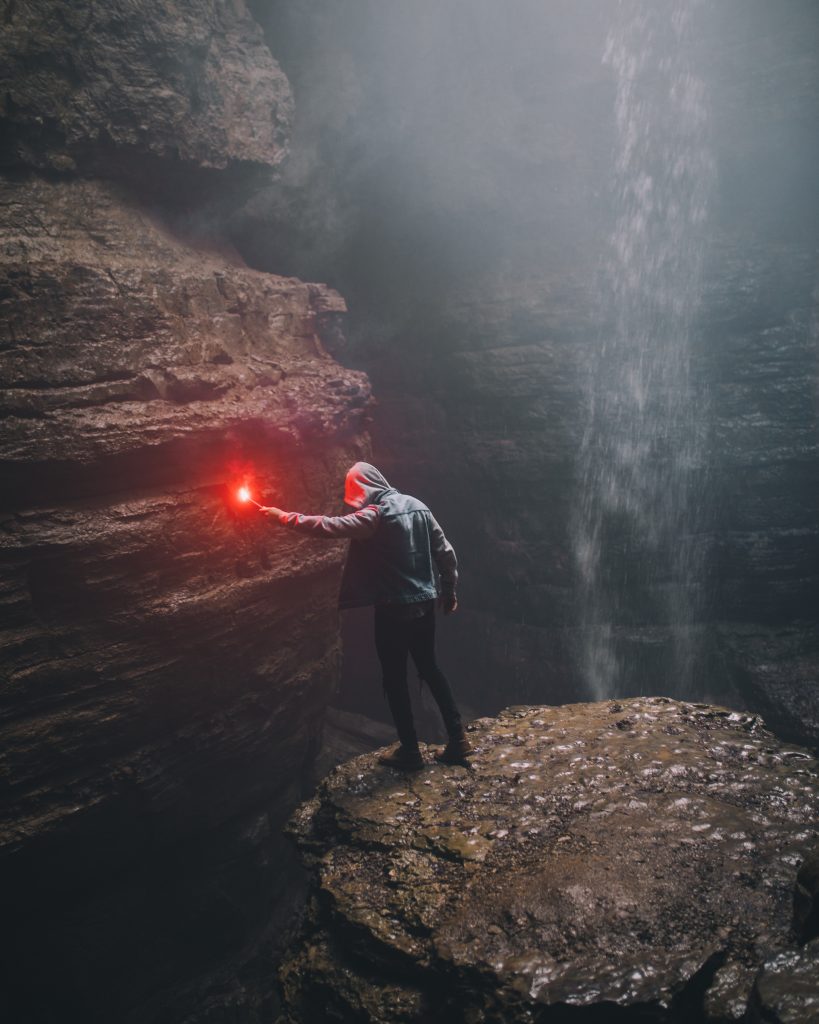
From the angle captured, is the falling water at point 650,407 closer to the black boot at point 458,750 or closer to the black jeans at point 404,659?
the black boot at point 458,750

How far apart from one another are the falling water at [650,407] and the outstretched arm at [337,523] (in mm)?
6184

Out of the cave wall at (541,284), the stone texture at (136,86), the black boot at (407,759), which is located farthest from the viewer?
the cave wall at (541,284)

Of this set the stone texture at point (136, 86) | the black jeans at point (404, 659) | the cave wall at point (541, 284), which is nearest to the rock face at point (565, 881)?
the black jeans at point (404, 659)

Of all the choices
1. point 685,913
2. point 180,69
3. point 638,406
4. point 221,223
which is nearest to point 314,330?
point 221,223

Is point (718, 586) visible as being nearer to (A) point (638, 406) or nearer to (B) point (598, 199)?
(A) point (638, 406)

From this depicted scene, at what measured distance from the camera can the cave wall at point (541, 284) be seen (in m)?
9.10

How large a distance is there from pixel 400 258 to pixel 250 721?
799cm

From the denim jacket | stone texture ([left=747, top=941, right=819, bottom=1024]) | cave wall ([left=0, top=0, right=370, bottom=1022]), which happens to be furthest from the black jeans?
stone texture ([left=747, top=941, right=819, bottom=1024])

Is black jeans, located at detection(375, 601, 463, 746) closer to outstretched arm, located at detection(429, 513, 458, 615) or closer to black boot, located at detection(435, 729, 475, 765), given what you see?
black boot, located at detection(435, 729, 475, 765)

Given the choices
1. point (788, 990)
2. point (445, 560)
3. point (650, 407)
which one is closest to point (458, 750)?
point (445, 560)

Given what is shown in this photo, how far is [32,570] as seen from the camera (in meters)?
5.00

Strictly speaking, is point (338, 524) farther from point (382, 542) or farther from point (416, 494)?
point (416, 494)

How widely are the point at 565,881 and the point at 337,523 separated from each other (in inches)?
96.8

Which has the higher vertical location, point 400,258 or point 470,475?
point 400,258
